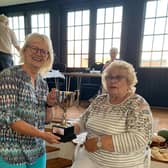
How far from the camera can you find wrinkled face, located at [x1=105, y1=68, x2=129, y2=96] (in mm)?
1250

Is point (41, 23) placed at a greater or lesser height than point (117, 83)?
greater

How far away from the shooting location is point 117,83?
125 cm

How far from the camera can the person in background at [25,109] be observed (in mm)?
913

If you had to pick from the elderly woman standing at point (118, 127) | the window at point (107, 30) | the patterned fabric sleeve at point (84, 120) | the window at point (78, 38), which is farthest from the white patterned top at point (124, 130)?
the window at point (78, 38)

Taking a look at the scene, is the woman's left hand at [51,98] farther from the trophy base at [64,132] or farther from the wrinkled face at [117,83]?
the wrinkled face at [117,83]

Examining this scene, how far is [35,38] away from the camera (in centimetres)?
104

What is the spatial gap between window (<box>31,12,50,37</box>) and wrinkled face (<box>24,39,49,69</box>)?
4891mm

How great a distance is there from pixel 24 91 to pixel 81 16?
476 centimetres

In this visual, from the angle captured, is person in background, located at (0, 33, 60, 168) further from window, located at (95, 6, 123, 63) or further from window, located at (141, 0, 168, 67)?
window, located at (95, 6, 123, 63)

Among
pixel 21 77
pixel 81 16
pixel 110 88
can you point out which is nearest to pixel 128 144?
pixel 110 88

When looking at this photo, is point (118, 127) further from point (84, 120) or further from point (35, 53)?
point (35, 53)

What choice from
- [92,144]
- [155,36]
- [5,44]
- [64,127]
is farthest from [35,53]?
[155,36]

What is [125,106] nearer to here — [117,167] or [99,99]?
[99,99]

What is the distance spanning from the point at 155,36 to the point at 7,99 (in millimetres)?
4393
